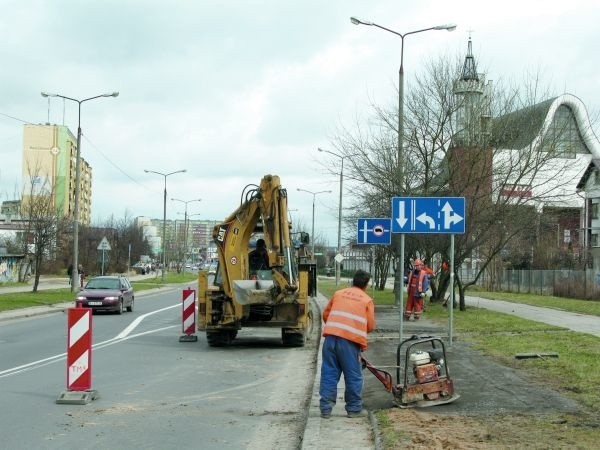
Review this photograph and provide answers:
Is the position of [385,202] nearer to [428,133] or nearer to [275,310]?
[428,133]

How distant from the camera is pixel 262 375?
1134cm

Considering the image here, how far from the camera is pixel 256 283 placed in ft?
47.9

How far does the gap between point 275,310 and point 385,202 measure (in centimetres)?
1192

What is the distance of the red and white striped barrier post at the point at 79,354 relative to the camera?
8.81 metres

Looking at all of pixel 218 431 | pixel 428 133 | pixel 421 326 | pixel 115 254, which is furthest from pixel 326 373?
pixel 115 254

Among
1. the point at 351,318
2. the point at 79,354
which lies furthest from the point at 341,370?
the point at 79,354

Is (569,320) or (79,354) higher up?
(79,354)

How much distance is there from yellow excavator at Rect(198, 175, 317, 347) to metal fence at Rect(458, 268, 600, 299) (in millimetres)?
16719

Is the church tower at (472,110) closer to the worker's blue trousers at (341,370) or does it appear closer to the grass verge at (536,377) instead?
the grass verge at (536,377)

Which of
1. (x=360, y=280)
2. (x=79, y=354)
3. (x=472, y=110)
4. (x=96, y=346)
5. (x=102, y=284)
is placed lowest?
(x=96, y=346)

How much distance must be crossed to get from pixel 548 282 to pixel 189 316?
30.1 m

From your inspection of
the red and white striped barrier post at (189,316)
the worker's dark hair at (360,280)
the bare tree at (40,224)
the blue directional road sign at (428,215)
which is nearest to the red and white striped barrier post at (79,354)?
the worker's dark hair at (360,280)

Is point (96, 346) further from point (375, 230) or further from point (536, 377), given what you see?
point (536, 377)

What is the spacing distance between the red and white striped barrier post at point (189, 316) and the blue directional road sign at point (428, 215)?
19.8ft
